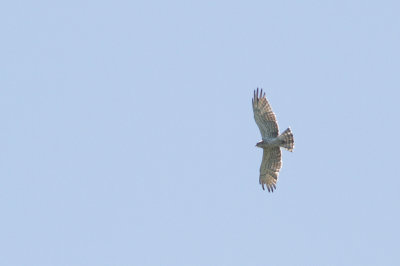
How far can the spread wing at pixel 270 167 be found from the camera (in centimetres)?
3975

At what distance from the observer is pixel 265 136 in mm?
38938

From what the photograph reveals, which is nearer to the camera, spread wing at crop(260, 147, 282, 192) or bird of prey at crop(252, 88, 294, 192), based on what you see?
bird of prey at crop(252, 88, 294, 192)

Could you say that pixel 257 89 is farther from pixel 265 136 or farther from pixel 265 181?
pixel 265 181

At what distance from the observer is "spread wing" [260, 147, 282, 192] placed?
130ft

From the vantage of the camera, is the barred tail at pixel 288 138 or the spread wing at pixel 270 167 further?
the spread wing at pixel 270 167

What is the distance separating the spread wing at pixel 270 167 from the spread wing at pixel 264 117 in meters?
1.03

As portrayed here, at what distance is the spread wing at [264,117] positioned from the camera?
38.3 meters

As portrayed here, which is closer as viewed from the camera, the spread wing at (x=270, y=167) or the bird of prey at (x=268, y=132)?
the bird of prey at (x=268, y=132)

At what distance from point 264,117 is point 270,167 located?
9.27 ft

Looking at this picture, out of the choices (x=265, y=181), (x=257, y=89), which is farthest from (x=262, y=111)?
(x=265, y=181)

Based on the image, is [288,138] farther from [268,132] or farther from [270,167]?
[270,167]

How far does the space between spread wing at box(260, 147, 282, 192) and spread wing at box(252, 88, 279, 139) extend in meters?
1.03

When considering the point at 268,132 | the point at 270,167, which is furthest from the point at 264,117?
the point at 270,167

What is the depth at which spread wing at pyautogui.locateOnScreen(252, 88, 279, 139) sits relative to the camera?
38.3 metres
